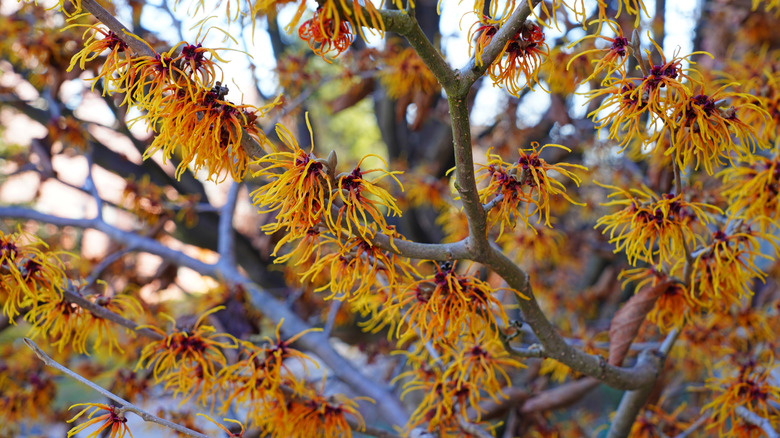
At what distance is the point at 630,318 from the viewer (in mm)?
1168

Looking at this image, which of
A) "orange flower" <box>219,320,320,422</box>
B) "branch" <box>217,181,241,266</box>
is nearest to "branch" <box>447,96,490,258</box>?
"orange flower" <box>219,320,320,422</box>

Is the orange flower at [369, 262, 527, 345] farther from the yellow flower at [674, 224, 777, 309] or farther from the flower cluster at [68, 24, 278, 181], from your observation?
the yellow flower at [674, 224, 777, 309]

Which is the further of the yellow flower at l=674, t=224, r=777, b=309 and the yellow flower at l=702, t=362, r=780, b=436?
the yellow flower at l=702, t=362, r=780, b=436

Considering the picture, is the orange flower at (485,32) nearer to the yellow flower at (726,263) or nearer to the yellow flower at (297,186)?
the yellow flower at (297,186)

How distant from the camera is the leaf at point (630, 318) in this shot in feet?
3.76

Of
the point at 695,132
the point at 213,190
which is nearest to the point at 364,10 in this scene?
the point at 695,132

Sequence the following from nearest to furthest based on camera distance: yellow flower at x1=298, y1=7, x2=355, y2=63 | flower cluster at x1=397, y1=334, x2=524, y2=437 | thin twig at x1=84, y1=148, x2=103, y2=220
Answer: yellow flower at x1=298, y1=7, x2=355, y2=63 → flower cluster at x1=397, y1=334, x2=524, y2=437 → thin twig at x1=84, y1=148, x2=103, y2=220

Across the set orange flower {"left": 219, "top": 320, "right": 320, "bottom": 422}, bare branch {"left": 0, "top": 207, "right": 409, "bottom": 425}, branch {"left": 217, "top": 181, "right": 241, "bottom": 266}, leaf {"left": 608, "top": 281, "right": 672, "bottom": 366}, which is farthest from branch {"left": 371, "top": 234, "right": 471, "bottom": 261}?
branch {"left": 217, "top": 181, "right": 241, "bottom": 266}

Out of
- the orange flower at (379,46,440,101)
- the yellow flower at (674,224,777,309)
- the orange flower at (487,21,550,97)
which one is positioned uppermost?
the orange flower at (379,46,440,101)

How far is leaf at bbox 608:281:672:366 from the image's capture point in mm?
1147

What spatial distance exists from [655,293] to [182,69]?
1.01 meters

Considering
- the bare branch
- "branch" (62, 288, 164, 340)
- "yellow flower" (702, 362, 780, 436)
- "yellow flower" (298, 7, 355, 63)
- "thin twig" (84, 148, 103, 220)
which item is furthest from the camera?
"thin twig" (84, 148, 103, 220)

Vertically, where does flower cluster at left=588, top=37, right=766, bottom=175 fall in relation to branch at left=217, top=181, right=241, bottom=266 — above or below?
below

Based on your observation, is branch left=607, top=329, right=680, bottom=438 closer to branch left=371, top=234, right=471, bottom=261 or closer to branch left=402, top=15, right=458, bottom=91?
branch left=371, top=234, right=471, bottom=261
